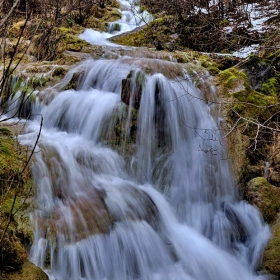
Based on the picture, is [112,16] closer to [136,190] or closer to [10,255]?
[136,190]

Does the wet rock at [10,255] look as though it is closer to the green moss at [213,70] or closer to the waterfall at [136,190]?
the waterfall at [136,190]

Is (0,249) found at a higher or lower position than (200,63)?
lower

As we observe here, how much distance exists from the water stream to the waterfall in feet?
0.05

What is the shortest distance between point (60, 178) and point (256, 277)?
295 centimetres

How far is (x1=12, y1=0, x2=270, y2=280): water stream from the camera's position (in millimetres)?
3523

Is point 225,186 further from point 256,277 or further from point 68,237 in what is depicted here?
point 68,237

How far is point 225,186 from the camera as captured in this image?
16.5ft

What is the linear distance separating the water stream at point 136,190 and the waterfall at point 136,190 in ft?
0.05

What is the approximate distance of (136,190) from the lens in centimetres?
459

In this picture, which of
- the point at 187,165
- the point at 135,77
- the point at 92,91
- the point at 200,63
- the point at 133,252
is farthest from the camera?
the point at 200,63

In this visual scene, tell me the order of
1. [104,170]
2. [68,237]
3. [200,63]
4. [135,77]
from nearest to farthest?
[68,237], [104,170], [135,77], [200,63]

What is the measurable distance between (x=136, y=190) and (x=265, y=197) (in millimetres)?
1991

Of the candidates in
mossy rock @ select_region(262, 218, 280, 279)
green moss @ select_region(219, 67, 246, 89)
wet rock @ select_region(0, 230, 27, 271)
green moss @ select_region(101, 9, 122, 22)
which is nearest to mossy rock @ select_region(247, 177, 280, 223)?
mossy rock @ select_region(262, 218, 280, 279)

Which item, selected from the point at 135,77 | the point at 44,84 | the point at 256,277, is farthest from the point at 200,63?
the point at 256,277
